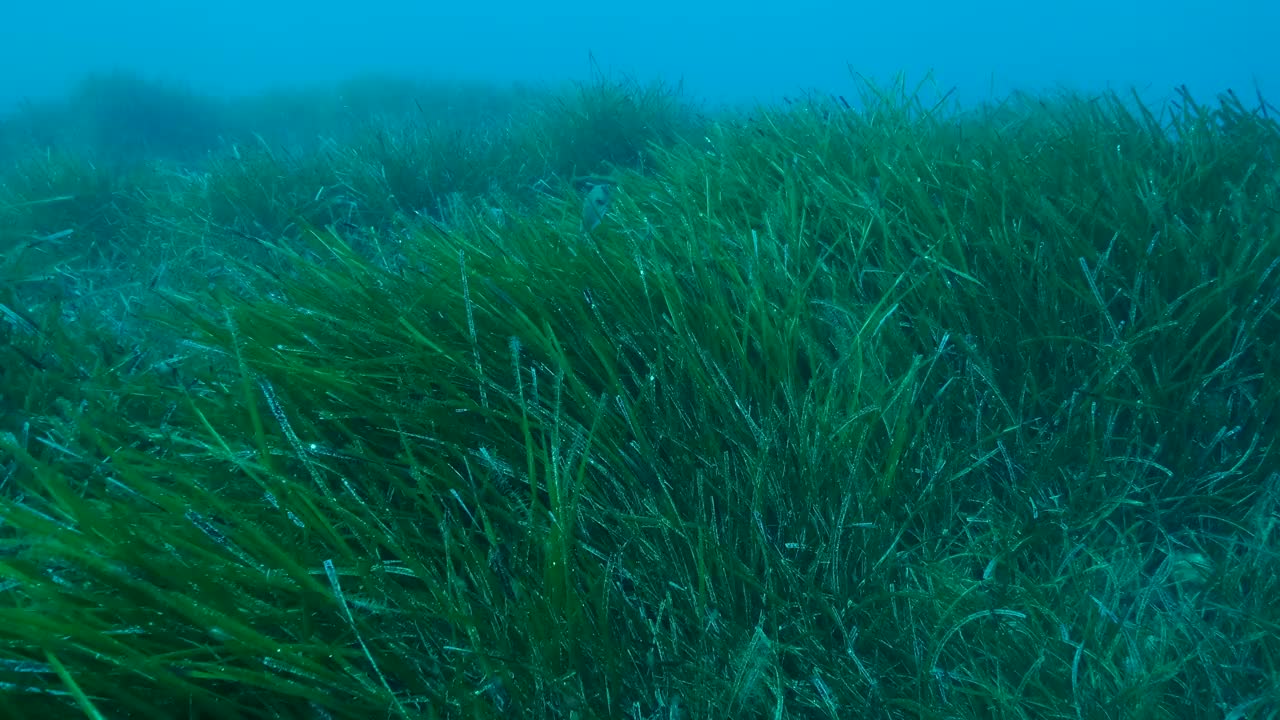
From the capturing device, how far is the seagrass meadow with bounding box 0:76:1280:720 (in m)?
0.99

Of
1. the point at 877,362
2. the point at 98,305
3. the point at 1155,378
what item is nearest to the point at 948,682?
the point at 877,362

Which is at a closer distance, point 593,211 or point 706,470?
point 706,470

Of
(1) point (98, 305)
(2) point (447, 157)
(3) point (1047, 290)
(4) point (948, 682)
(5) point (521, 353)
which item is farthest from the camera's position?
(2) point (447, 157)

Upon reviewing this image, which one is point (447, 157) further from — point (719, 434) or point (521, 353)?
point (719, 434)

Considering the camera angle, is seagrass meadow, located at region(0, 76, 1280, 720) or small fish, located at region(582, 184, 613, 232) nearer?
seagrass meadow, located at region(0, 76, 1280, 720)

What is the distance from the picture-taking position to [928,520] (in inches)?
54.4

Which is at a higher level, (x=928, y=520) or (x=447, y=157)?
(x=447, y=157)

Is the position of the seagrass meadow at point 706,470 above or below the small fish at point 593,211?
below

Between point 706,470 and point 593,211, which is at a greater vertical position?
point 593,211

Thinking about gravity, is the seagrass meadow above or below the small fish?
below

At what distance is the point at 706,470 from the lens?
131 centimetres

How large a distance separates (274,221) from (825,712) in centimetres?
371

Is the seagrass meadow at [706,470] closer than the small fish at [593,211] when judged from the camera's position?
Yes

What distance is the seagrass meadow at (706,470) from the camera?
994mm
